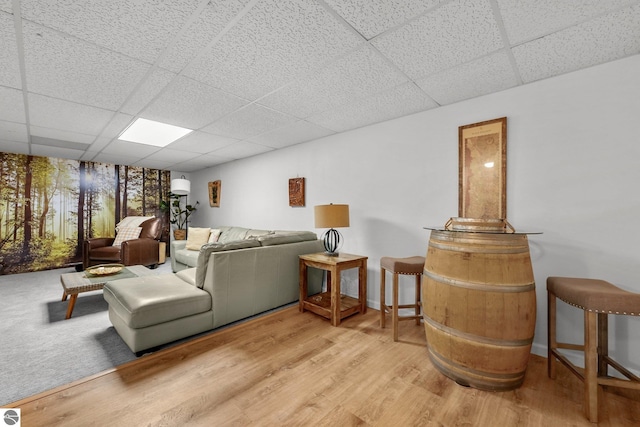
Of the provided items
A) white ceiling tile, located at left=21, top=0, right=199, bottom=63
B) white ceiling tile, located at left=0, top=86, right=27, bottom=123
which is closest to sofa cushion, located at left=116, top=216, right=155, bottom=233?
white ceiling tile, located at left=0, top=86, right=27, bottom=123

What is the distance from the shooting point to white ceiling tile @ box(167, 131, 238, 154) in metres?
3.55

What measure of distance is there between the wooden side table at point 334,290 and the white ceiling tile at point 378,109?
151 centimetres

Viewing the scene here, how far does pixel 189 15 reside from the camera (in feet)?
4.51

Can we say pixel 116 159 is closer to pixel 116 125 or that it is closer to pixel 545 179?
pixel 116 125

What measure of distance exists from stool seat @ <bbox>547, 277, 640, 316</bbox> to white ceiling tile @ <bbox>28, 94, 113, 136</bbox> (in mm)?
4041

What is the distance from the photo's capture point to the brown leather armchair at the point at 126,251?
4.41m

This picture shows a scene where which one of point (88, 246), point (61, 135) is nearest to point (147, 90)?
point (61, 135)

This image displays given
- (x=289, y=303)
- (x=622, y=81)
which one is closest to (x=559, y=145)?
(x=622, y=81)

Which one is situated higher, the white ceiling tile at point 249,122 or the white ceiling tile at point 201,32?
the white ceiling tile at point 249,122

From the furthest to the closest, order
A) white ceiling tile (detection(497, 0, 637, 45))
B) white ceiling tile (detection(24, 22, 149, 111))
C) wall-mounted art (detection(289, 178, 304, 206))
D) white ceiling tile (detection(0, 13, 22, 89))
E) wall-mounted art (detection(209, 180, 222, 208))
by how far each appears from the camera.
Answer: wall-mounted art (detection(209, 180, 222, 208)) → wall-mounted art (detection(289, 178, 304, 206)) → white ceiling tile (detection(24, 22, 149, 111)) → white ceiling tile (detection(0, 13, 22, 89)) → white ceiling tile (detection(497, 0, 637, 45))

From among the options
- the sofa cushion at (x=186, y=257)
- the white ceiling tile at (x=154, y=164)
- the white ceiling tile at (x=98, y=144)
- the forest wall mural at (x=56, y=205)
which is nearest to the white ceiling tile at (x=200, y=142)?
the white ceiling tile at (x=98, y=144)

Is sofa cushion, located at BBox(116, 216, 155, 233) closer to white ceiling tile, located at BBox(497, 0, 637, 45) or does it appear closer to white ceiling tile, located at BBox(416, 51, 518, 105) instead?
white ceiling tile, located at BBox(416, 51, 518, 105)

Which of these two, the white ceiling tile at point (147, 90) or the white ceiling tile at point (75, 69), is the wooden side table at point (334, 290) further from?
the white ceiling tile at point (75, 69)

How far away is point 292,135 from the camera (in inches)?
138
